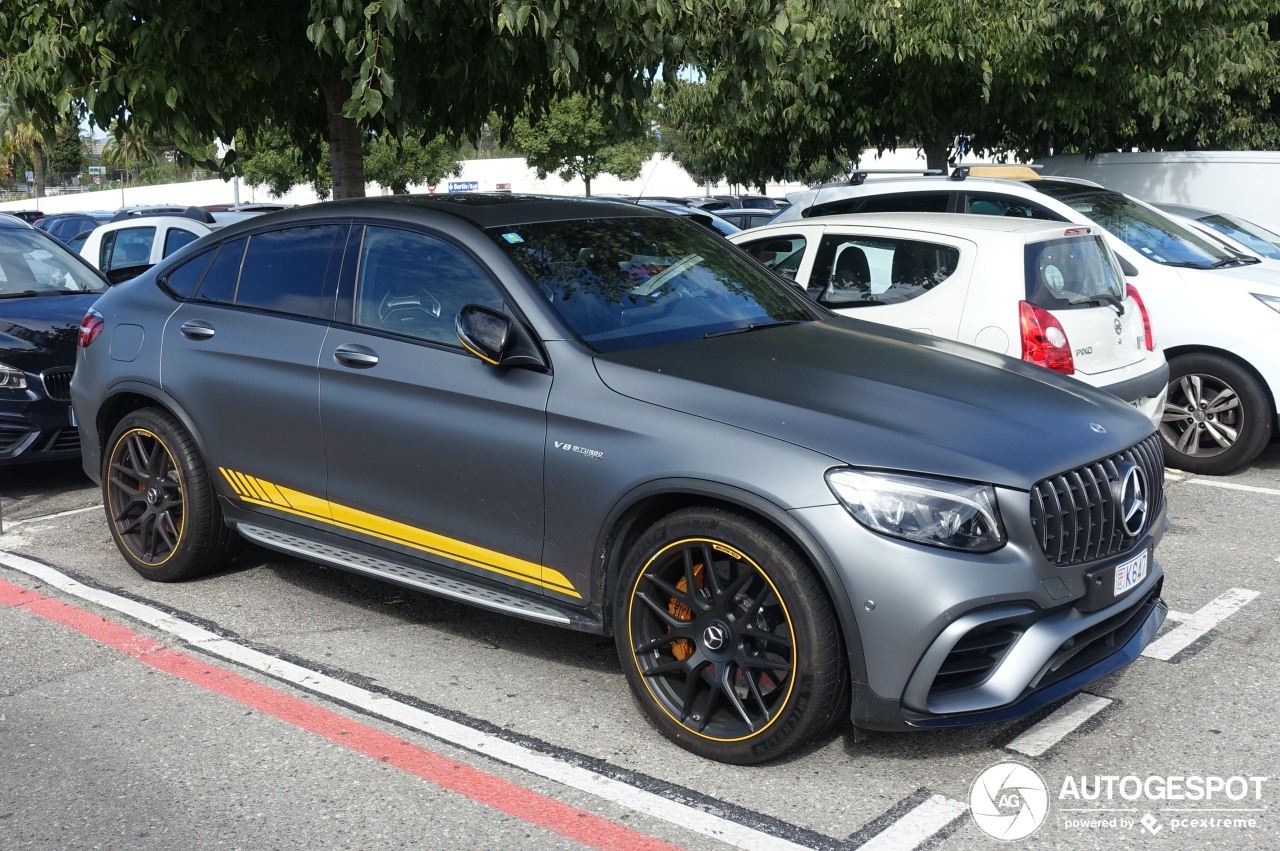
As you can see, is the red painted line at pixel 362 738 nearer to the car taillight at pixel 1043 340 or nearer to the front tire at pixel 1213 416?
the car taillight at pixel 1043 340

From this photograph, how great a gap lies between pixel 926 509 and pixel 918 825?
891 millimetres

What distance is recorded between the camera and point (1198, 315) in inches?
325

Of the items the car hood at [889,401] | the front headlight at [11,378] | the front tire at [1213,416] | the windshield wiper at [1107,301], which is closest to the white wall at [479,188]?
the front tire at [1213,416]

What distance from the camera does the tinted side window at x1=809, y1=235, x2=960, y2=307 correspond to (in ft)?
23.0

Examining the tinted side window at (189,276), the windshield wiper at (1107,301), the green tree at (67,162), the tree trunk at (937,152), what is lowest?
the windshield wiper at (1107,301)

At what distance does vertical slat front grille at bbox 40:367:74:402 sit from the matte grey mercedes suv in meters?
1.84

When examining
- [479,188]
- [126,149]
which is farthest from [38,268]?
[479,188]

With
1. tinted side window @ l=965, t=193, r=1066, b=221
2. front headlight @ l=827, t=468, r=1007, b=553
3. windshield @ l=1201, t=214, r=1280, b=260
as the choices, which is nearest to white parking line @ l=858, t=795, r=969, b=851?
front headlight @ l=827, t=468, r=1007, b=553

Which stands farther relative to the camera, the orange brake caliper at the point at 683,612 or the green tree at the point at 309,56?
the green tree at the point at 309,56

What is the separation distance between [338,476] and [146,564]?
146 cm

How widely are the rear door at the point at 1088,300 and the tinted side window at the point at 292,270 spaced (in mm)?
3616

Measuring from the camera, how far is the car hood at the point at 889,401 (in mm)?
3793

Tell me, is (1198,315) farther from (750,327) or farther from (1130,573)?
(1130,573)

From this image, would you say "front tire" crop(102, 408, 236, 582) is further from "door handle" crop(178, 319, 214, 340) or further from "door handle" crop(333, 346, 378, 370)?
"door handle" crop(333, 346, 378, 370)
